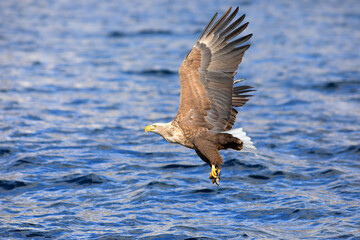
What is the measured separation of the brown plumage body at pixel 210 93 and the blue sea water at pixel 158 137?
1168 mm

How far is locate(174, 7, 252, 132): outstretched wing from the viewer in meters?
6.93

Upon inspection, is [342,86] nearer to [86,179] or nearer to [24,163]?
[86,179]

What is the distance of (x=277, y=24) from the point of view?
69.7 feet

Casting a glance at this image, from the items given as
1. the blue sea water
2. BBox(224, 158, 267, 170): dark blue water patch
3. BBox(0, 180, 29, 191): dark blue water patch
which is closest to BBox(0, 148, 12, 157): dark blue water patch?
the blue sea water

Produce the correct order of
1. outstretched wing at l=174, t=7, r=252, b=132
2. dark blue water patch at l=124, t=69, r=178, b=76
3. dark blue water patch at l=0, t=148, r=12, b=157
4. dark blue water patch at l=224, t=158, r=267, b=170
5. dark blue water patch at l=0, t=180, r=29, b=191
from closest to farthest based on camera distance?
1. outstretched wing at l=174, t=7, r=252, b=132
2. dark blue water patch at l=0, t=180, r=29, b=191
3. dark blue water patch at l=224, t=158, r=267, b=170
4. dark blue water patch at l=0, t=148, r=12, b=157
5. dark blue water patch at l=124, t=69, r=178, b=76

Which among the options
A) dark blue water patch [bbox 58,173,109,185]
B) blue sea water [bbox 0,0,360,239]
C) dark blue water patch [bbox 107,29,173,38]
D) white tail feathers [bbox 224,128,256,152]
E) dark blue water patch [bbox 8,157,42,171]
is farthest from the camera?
dark blue water patch [bbox 107,29,173,38]

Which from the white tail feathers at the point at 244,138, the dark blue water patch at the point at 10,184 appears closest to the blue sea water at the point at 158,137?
the dark blue water patch at the point at 10,184

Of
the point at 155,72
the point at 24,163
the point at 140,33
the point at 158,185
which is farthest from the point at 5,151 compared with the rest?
the point at 140,33

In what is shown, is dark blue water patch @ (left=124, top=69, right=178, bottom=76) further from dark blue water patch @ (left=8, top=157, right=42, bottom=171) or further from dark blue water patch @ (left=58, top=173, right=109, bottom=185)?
dark blue water patch @ (left=58, top=173, right=109, bottom=185)

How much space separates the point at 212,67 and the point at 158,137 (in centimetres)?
467

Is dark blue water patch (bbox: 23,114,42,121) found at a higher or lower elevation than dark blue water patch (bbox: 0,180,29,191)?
higher

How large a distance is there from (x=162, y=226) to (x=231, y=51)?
2443mm

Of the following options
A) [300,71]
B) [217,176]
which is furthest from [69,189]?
[300,71]

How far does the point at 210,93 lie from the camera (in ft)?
23.5
